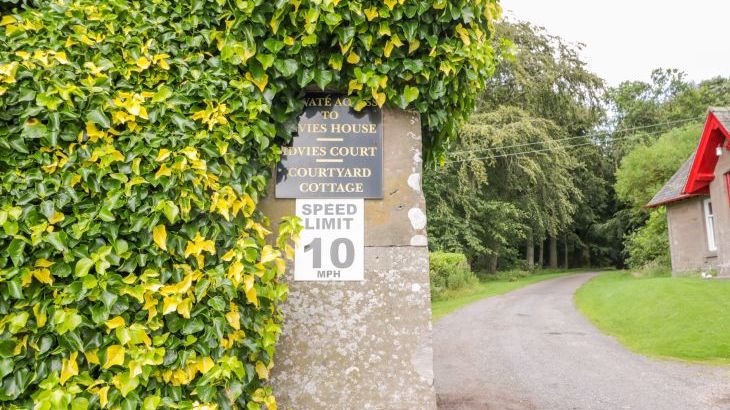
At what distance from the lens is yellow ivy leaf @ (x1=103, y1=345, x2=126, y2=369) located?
2496 mm

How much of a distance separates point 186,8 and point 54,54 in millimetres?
773

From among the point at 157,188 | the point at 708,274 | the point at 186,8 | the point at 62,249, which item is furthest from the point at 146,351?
the point at 708,274

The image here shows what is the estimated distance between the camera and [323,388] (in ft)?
10.6

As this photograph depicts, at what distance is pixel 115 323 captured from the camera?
2.51 m

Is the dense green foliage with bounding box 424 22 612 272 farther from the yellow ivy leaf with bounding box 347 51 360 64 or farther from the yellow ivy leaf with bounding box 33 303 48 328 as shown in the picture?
the yellow ivy leaf with bounding box 33 303 48 328

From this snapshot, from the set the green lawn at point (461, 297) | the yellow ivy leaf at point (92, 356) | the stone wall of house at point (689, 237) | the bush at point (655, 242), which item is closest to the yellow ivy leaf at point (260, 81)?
the yellow ivy leaf at point (92, 356)

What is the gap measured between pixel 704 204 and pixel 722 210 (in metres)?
2.55

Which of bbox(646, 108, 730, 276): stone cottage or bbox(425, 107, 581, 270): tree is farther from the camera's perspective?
bbox(425, 107, 581, 270): tree

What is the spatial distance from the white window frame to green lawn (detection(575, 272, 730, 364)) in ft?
18.2

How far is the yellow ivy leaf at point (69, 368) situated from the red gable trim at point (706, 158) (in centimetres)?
1927

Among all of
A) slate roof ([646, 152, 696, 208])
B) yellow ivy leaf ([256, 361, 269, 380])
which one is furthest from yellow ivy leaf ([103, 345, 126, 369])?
slate roof ([646, 152, 696, 208])

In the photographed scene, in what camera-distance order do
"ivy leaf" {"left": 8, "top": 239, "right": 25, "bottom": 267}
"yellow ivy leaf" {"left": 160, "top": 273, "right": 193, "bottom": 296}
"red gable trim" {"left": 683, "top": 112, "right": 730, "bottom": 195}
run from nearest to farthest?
"ivy leaf" {"left": 8, "top": 239, "right": 25, "bottom": 267}, "yellow ivy leaf" {"left": 160, "top": 273, "right": 193, "bottom": 296}, "red gable trim" {"left": 683, "top": 112, "right": 730, "bottom": 195}

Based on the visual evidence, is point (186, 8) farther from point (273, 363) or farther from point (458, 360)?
point (458, 360)

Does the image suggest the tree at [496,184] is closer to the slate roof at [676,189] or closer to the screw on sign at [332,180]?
the slate roof at [676,189]
